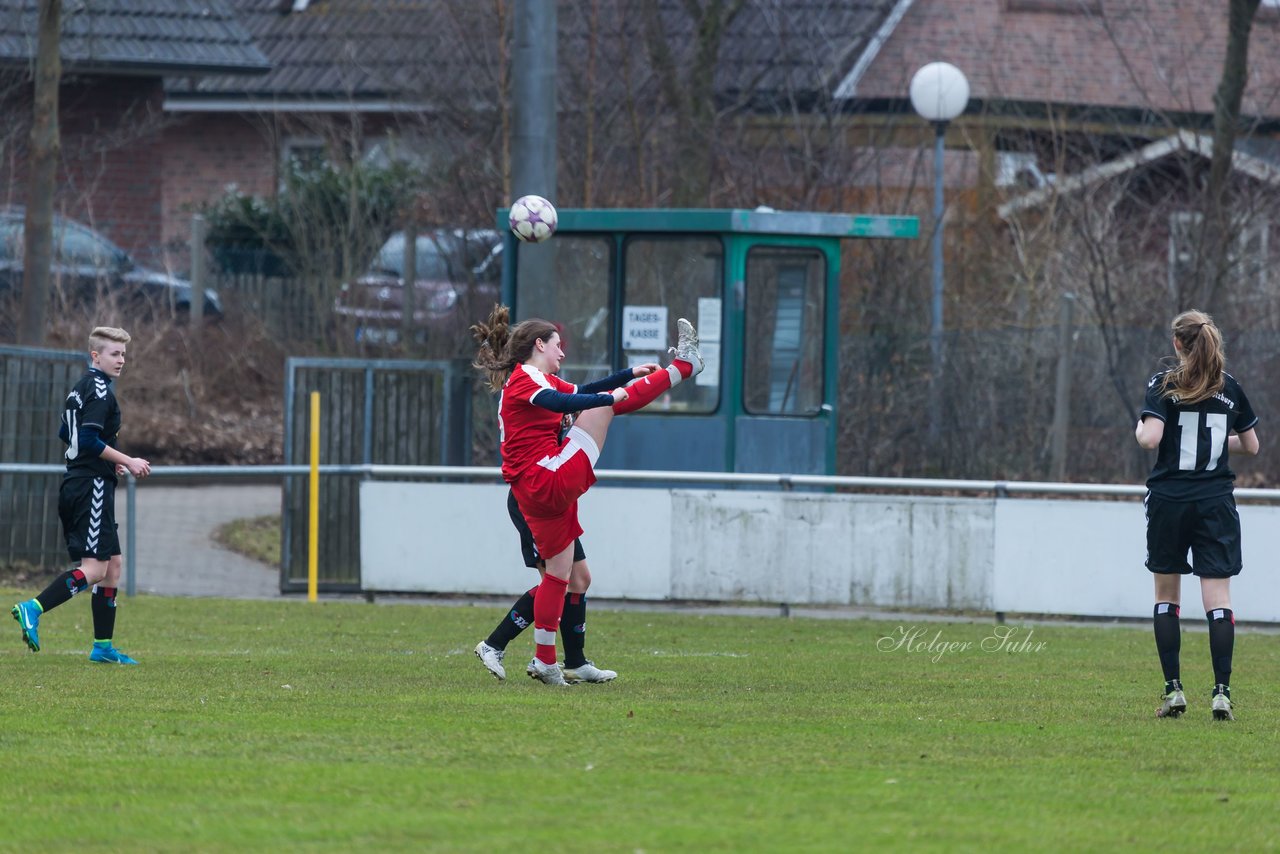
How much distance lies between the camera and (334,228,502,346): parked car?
2059cm

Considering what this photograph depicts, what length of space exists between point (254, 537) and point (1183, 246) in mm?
10197

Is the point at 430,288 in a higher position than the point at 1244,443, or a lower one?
higher

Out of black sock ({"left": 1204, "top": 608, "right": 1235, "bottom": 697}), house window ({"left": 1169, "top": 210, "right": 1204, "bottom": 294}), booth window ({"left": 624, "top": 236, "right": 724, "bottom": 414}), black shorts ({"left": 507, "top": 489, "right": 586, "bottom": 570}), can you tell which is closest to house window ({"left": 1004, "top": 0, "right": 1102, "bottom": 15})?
house window ({"left": 1169, "top": 210, "right": 1204, "bottom": 294})

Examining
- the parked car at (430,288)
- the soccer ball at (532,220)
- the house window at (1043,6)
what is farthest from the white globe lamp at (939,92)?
the house window at (1043,6)

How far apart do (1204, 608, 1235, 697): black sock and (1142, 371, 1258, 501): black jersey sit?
58 centimetres

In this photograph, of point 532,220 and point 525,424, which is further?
point 532,220

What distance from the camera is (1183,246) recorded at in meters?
20.4

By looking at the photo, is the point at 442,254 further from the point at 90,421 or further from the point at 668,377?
the point at 668,377

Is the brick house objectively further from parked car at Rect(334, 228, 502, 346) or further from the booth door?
the booth door

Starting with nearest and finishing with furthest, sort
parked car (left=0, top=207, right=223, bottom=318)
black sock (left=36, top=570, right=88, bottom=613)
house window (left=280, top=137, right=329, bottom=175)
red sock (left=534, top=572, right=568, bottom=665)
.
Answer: red sock (left=534, top=572, right=568, bottom=665) → black sock (left=36, top=570, right=88, bottom=613) → parked car (left=0, top=207, right=223, bottom=318) → house window (left=280, top=137, right=329, bottom=175)

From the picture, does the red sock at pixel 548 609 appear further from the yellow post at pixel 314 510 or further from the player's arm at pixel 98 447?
the yellow post at pixel 314 510

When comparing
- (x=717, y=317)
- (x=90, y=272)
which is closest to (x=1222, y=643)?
(x=717, y=317)

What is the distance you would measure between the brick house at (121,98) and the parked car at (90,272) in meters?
0.65

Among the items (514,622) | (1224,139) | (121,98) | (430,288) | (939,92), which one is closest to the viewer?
(514,622)
